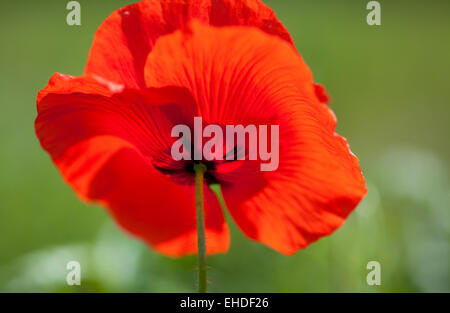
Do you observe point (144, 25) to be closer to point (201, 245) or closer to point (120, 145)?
point (120, 145)

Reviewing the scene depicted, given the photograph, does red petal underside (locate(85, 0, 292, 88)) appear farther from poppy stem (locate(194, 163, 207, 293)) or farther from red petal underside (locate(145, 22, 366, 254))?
poppy stem (locate(194, 163, 207, 293))

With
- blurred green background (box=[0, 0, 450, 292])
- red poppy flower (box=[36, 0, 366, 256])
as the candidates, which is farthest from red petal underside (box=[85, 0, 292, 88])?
blurred green background (box=[0, 0, 450, 292])

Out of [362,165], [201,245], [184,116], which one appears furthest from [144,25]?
→ [362,165]

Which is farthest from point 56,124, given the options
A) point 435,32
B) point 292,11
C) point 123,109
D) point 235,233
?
point 435,32

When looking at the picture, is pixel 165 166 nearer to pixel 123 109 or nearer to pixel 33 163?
pixel 123 109

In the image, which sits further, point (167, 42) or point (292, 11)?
point (292, 11)
